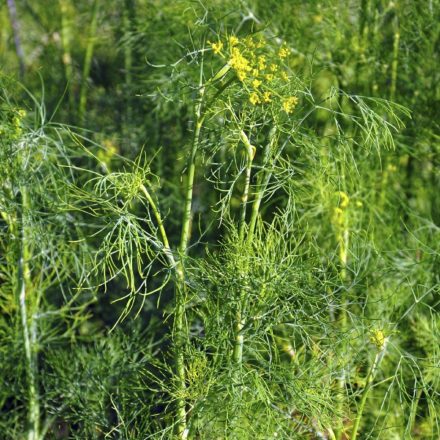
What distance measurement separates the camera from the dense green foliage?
209cm

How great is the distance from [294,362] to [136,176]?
65 centimetres

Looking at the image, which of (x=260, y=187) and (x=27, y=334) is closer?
(x=260, y=187)

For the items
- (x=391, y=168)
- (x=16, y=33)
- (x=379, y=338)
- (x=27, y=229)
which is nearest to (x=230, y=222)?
(x=379, y=338)

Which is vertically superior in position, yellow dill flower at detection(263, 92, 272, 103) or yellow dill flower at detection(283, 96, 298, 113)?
yellow dill flower at detection(263, 92, 272, 103)

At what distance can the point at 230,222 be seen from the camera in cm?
218

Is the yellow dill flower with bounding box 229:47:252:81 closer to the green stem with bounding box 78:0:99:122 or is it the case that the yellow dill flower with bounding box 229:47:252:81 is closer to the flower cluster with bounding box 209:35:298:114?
the flower cluster with bounding box 209:35:298:114

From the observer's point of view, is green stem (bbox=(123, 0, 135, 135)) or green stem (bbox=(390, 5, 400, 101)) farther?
green stem (bbox=(123, 0, 135, 135))

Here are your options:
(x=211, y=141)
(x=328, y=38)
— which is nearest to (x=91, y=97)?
(x=328, y=38)

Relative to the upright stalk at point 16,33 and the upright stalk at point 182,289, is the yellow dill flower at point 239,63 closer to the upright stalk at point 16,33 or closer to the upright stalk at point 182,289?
the upright stalk at point 182,289

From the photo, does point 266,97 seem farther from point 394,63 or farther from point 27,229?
Result: point 394,63

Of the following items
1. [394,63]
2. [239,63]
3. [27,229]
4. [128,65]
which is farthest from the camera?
[128,65]

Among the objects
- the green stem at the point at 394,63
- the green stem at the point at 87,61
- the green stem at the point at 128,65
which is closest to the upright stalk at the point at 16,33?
the green stem at the point at 87,61

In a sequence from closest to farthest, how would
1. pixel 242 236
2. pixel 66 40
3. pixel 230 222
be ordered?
pixel 242 236 < pixel 230 222 < pixel 66 40

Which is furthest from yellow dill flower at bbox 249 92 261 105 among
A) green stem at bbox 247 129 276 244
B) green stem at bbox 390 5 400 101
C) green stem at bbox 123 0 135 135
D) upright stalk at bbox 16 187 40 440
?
green stem at bbox 123 0 135 135
